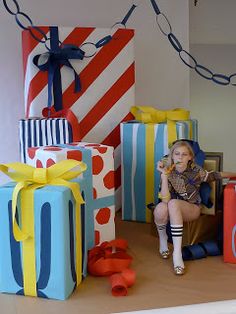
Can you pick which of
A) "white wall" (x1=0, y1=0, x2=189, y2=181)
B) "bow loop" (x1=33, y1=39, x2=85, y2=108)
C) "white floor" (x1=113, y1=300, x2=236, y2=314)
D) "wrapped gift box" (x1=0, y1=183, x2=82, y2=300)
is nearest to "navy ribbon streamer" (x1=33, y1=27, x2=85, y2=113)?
"bow loop" (x1=33, y1=39, x2=85, y2=108)

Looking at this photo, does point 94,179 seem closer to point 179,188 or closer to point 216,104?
point 179,188

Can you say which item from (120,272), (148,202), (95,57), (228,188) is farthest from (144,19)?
(120,272)

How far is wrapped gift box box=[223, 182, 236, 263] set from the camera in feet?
2.83

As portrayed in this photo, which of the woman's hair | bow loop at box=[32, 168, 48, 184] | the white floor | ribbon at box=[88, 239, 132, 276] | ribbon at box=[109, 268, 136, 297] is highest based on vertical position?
the woman's hair

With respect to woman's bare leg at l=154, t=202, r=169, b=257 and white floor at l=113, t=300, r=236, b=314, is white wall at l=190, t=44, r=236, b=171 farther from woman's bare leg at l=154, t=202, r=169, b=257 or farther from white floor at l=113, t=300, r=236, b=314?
white floor at l=113, t=300, r=236, b=314

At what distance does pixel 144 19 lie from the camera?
139 cm

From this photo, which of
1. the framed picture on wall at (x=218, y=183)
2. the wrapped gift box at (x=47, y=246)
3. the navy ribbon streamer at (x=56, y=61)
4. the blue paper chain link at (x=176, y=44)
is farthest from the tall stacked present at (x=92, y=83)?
the wrapped gift box at (x=47, y=246)

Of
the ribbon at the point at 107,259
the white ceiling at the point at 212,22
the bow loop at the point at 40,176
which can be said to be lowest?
the ribbon at the point at 107,259

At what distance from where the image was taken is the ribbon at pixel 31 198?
73 centimetres

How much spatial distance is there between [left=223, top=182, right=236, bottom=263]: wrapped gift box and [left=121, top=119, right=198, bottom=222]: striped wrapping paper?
0.26 m

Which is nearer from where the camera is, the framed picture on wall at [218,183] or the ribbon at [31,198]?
the ribbon at [31,198]

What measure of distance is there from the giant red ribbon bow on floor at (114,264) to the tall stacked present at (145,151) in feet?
0.74

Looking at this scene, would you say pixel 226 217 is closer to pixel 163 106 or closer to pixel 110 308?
pixel 110 308

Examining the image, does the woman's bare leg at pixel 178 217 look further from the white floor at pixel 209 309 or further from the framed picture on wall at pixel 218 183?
the white floor at pixel 209 309
